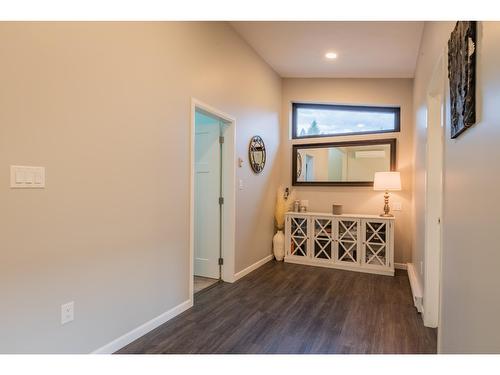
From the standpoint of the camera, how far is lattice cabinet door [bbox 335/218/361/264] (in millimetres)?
3941

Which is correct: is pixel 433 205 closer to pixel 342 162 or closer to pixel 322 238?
pixel 322 238

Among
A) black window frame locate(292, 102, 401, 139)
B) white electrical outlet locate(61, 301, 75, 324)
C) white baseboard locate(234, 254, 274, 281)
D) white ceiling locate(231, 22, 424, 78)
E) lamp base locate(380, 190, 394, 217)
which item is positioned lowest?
white baseboard locate(234, 254, 274, 281)

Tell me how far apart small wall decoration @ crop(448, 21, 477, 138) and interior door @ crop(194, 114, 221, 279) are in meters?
2.46

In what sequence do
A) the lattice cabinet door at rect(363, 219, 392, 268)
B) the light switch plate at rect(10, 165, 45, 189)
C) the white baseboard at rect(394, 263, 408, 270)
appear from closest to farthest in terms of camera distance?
the light switch plate at rect(10, 165, 45, 189)
the lattice cabinet door at rect(363, 219, 392, 268)
the white baseboard at rect(394, 263, 408, 270)

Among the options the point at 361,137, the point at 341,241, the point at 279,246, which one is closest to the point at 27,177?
the point at 279,246

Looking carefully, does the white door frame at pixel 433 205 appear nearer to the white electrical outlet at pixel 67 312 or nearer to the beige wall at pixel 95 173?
the beige wall at pixel 95 173

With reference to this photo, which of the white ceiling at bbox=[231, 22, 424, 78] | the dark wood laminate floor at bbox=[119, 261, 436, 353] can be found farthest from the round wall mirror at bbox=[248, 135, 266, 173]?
the dark wood laminate floor at bbox=[119, 261, 436, 353]

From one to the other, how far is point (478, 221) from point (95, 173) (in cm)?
202

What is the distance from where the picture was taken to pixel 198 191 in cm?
363

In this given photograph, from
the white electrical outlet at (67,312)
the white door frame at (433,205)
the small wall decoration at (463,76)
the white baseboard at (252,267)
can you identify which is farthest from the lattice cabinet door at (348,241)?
the white electrical outlet at (67,312)

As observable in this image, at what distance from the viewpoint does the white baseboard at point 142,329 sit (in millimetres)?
1938

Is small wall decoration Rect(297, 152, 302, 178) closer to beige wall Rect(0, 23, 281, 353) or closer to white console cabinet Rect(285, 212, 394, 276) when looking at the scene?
white console cabinet Rect(285, 212, 394, 276)

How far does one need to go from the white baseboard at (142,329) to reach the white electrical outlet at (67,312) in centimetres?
31
